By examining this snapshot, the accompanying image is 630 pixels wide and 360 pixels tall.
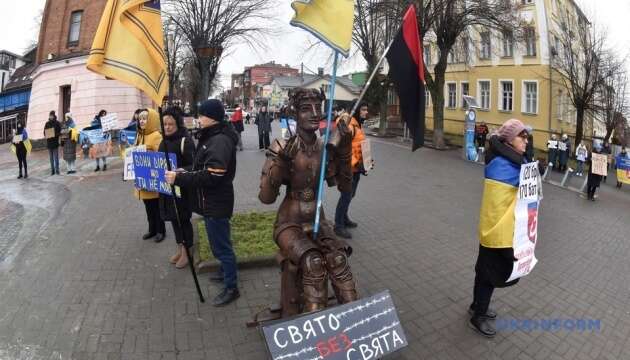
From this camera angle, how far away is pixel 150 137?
5.27 meters

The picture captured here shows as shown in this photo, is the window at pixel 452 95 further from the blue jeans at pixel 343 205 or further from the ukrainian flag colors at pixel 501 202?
the ukrainian flag colors at pixel 501 202

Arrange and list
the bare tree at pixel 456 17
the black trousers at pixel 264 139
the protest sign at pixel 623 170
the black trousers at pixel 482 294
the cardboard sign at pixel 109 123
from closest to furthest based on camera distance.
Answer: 1. the black trousers at pixel 482 294
2. the cardboard sign at pixel 109 123
3. the protest sign at pixel 623 170
4. the black trousers at pixel 264 139
5. the bare tree at pixel 456 17

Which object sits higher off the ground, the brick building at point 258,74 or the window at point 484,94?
the brick building at point 258,74

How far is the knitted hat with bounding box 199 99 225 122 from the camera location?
3.71 m

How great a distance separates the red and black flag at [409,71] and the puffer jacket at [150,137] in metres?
3.42

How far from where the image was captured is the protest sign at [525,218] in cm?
336

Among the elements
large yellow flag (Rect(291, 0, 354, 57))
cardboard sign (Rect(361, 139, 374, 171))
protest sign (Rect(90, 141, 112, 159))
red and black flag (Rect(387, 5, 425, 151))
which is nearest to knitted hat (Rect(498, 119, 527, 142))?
red and black flag (Rect(387, 5, 425, 151))

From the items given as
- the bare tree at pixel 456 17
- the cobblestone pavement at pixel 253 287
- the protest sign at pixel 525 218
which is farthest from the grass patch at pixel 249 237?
the bare tree at pixel 456 17

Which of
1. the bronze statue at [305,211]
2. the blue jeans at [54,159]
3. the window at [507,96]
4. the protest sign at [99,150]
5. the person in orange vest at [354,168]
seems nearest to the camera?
the bronze statue at [305,211]

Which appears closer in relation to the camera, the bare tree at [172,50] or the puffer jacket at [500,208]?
the puffer jacket at [500,208]

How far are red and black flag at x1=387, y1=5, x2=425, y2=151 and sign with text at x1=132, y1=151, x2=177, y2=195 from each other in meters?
2.72

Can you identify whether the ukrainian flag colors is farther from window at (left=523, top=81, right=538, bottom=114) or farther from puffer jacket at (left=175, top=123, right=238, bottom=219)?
window at (left=523, top=81, right=538, bottom=114)

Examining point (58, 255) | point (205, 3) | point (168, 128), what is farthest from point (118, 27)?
point (205, 3)

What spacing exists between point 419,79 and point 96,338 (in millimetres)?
3746
